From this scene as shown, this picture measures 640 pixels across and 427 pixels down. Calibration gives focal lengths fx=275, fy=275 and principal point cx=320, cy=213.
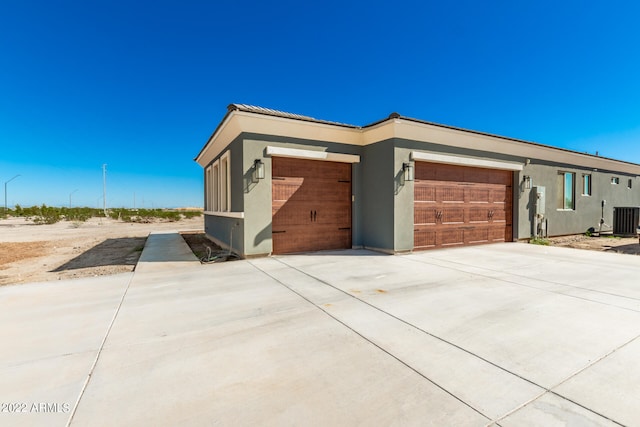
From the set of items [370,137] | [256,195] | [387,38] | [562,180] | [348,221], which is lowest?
[348,221]

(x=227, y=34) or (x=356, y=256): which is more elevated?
(x=227, y=34)

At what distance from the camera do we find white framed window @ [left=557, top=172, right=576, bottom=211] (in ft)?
36.9

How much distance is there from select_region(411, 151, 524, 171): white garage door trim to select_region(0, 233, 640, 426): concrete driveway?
13.1 feet

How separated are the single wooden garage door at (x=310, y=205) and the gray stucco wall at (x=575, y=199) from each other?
6.63 meters

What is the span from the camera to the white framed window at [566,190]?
11.3 meters

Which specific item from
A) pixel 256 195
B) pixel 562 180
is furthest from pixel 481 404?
pixel 562 180

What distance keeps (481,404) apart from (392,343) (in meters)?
0.90

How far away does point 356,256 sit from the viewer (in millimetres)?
7121

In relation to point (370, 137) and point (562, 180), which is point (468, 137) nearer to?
point (370, 137)

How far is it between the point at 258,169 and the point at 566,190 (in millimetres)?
12693

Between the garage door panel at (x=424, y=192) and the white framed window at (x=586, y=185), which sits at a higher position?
the white framed window at (x=586, y=185)

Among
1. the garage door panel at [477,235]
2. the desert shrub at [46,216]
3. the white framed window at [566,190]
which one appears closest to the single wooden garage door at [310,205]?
the garage door panel at [477,235]

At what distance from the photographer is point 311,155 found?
24.3 feet

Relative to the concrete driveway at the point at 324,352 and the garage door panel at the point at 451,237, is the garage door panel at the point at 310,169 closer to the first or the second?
the garage door panel at the point at 451,237
